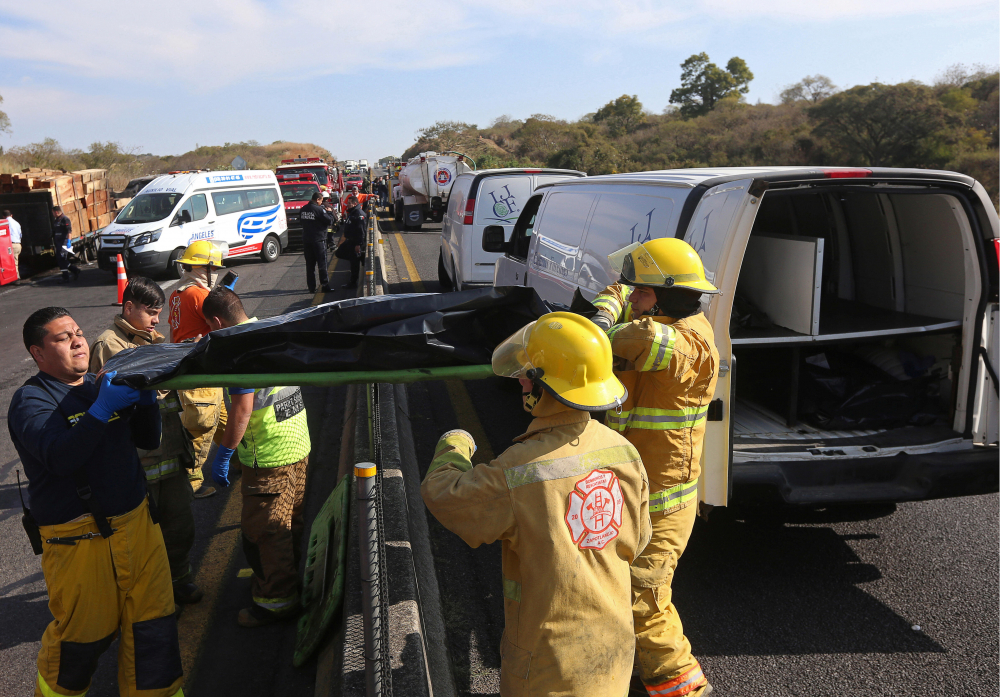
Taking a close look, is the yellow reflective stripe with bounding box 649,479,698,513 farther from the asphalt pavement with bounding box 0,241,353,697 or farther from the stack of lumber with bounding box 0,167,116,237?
the stack of lumber with bounding box 0,167,116,237

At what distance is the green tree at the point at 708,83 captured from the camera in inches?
2872

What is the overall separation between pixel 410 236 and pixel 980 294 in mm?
22281

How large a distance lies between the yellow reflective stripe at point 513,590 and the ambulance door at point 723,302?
5.29 ft

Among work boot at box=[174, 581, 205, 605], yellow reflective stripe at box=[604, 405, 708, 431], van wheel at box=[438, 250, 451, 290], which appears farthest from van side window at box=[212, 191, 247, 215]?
yellow reflective stripe at box=[604, 405, 708, 431]

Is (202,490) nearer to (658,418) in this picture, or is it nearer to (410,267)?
(658,418)

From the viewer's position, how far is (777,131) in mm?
49469

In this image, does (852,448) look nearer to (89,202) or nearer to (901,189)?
(901,189)

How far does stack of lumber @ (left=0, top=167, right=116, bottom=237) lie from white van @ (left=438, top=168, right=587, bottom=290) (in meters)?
11.4

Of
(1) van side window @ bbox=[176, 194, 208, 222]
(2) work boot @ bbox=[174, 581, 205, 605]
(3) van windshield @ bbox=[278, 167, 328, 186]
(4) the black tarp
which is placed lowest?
(2) work boot @ bbox=[174, 581, 205, 605]

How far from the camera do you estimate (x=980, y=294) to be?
157 inches

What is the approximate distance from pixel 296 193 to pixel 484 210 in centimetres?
1459

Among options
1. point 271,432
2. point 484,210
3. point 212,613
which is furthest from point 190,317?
point 484,210

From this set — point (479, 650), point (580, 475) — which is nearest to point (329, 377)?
point (580, 475)

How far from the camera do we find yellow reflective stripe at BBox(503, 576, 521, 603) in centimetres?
215
